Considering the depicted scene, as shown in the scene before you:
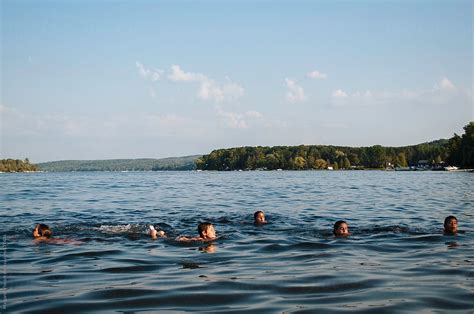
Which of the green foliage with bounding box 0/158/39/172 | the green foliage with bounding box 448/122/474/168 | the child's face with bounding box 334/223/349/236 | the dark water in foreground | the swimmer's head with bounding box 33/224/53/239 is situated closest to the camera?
the dark water in foreground

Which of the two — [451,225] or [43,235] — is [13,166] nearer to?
[43,235]

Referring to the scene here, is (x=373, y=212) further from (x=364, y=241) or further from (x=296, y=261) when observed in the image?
(x=296, y=261)

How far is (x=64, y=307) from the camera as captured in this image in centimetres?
710

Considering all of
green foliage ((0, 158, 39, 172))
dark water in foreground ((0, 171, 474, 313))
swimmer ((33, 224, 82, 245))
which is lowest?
dark water in foreground ((0, 171, 474, 313))

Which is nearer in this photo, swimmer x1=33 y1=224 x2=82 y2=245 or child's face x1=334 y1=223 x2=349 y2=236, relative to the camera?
swimmer x1=33 y1=224 x2=82 y2=245

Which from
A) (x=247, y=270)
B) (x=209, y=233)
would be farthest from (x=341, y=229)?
(x=247, y=270)

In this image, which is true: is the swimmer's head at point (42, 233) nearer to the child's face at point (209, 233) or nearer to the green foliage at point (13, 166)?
the child's face at point (209, 233)

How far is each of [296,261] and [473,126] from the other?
375 ft

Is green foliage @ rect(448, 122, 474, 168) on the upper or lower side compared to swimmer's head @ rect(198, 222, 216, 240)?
upper

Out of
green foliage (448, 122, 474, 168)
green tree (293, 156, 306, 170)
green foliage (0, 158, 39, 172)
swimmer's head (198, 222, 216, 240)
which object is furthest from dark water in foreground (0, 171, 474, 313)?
green foliage (0, 158, 39, 172)

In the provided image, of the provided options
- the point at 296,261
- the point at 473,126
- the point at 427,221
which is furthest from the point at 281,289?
the point at 473,126

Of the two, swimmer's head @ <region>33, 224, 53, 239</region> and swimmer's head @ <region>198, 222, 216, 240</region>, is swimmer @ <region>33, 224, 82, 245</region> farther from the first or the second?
swimmer's head @ <region>198, 222, 216, 240</region>

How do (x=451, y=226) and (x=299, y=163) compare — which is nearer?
(x=451, y=226)

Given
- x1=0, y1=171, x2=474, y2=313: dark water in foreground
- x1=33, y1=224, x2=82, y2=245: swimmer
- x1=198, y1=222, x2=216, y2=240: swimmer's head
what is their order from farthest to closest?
x1=33, y1=224, x2=82, y2=245: swimmer, x1=198, y1=222, x2=216, y2=240: swimmer's head, x1=0, y1=171, x2=474, y2=313: dark water in foreground
